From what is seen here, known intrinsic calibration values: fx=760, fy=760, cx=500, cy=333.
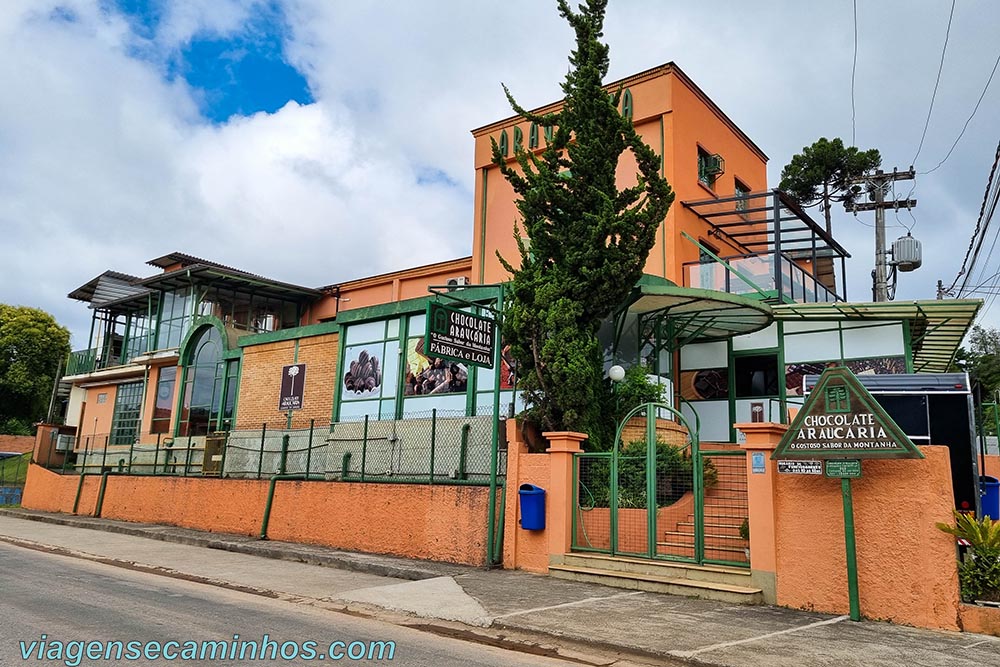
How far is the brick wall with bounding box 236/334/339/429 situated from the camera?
799 inches

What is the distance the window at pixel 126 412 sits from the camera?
104ft

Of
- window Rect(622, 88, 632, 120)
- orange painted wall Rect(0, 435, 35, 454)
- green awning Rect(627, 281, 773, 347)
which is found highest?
window Rect(622, 88, 632, 120)

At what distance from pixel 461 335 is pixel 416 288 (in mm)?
16544

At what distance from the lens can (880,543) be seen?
27.9 feet

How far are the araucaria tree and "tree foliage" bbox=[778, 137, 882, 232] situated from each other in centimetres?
1970

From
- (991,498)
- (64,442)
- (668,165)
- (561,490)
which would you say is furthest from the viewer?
(64,442)

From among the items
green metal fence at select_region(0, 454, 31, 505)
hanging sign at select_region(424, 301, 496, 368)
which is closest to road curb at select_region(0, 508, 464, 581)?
hanging sign at select_region(424, 301, 496, 368)

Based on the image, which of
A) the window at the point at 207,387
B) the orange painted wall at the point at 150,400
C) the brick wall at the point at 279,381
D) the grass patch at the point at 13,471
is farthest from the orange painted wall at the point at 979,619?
the grass patch at the point at 13,471

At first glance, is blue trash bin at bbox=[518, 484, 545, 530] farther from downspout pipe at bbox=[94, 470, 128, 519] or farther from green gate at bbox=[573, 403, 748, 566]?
downspout pipe at bbox=[94, 470, 128, 519]

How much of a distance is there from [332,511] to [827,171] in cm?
2601

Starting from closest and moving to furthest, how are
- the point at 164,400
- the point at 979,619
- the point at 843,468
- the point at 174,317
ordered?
1. the point at 979,619
2. the point at 843,468
3. the point at 164,400
4. the point at 174,317

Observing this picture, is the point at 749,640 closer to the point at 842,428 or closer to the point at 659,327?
the point at 842,428

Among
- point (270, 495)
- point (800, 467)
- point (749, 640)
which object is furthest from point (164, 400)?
point (749, 640)

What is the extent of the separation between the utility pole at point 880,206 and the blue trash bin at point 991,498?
48.6 ft
